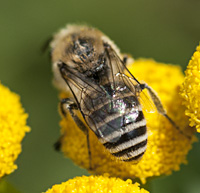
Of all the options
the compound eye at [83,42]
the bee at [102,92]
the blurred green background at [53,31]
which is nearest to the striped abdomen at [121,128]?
the bee at [102,92]

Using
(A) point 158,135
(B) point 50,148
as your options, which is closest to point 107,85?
(A) point 158,135

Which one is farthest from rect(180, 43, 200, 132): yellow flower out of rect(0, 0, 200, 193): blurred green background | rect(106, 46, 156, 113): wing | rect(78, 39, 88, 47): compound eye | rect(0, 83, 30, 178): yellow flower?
rect(0, 0, 200, 193): blurred green background

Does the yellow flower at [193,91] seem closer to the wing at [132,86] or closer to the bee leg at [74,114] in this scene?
the wing at [132,86]

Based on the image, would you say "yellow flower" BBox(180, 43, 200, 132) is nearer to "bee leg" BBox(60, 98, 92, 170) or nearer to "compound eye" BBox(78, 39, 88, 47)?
"bee leg" BBox(60, 98, 92, 170)

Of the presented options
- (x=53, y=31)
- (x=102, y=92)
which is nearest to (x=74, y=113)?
(x=102, y=92)

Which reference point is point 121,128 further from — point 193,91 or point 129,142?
point 193,91

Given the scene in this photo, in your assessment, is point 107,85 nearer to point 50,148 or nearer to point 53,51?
point 53,51
